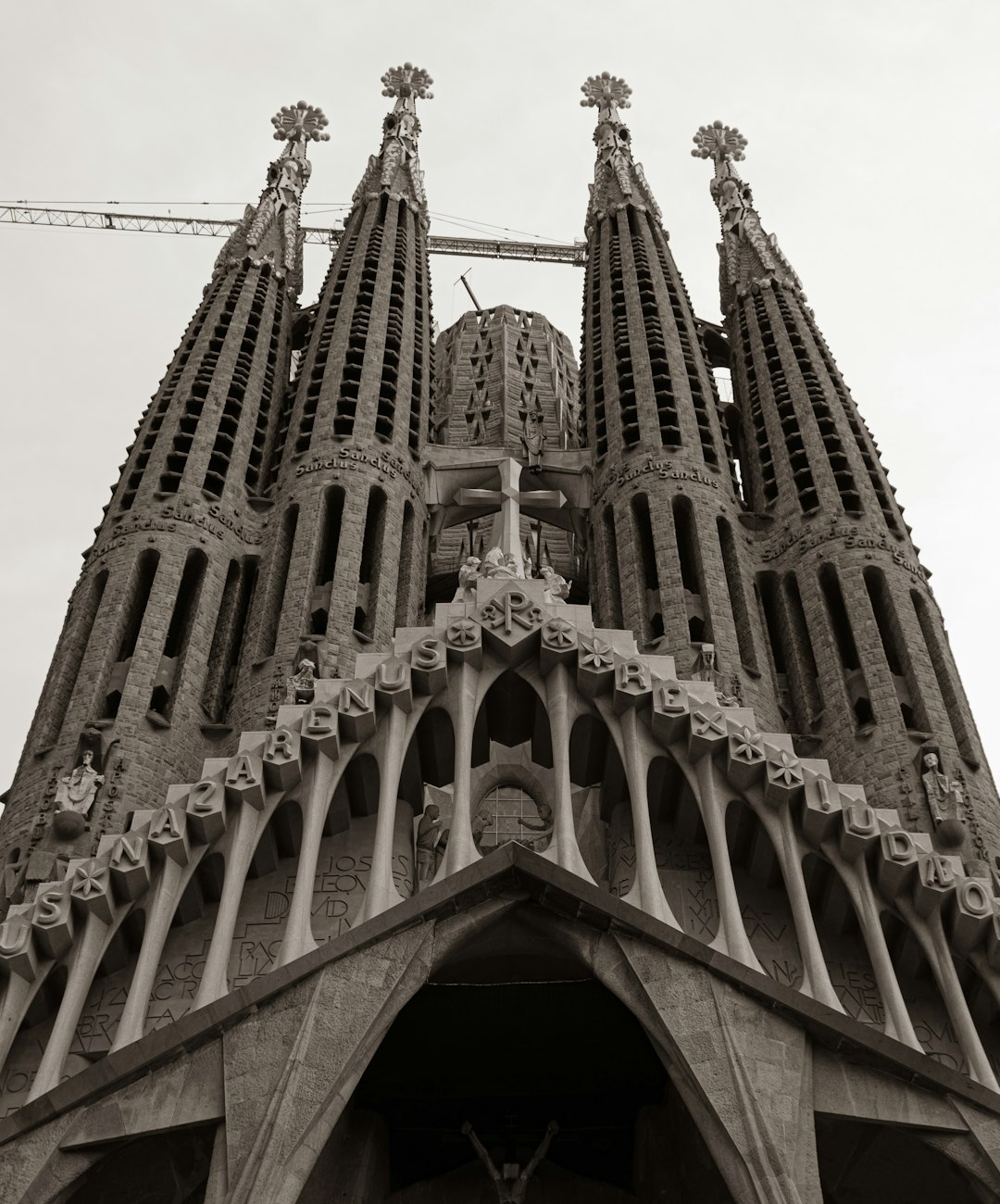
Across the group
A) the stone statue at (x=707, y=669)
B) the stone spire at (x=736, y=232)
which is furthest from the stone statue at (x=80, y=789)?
the stone spire at (x=736, y=232)

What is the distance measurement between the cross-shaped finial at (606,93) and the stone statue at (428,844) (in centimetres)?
3093

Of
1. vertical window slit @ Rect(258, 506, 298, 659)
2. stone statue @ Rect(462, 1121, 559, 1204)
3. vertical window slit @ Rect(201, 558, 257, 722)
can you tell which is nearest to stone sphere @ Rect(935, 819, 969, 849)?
stone statue @ Rect(462, 1121, 559, 1204)

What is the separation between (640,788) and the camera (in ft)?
59.5

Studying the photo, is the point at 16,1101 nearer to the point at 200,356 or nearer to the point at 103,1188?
the point at 103,1188

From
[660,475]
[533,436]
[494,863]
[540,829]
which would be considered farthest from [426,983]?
[533,436]

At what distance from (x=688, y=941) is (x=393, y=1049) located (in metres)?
3.89

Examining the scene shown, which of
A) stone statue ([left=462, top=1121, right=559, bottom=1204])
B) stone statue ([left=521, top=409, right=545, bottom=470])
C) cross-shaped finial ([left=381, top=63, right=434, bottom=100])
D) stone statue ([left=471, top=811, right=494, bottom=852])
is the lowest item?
stone statue ([left=462, top=1121, right=559, bottom=1204])

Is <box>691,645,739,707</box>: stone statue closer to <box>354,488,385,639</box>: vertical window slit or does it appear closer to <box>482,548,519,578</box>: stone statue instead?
<box>482,548,519,578</box>: stone statue

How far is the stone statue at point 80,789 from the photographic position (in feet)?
71.4

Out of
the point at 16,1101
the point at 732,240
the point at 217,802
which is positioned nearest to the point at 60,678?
the point at 217,802

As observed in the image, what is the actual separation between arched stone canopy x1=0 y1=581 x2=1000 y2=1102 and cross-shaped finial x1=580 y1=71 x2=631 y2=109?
2902 cm

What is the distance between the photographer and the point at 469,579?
20969mm

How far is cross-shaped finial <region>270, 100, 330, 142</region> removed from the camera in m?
42.8

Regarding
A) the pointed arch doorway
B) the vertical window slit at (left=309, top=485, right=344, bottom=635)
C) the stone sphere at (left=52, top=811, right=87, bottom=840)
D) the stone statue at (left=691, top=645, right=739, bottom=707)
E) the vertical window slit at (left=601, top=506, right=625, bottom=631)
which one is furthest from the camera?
the vertical window slit at (left=601, top=506, right=625, bottom=631)
